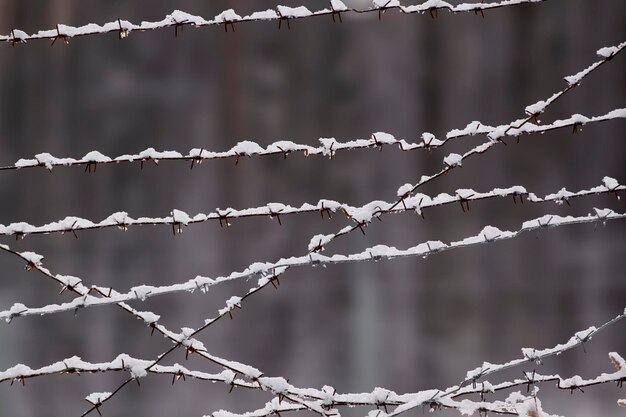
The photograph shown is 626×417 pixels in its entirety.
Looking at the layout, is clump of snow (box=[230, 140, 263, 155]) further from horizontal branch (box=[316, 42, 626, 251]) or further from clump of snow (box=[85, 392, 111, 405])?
clump of snow (box=[85, 392, 111, 405])

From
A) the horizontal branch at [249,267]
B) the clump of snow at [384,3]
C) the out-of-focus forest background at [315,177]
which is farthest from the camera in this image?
the out-of-focus forest background at [315,177]

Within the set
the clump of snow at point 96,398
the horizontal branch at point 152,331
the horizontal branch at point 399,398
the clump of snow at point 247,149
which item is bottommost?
the clump of snow at point 96,398

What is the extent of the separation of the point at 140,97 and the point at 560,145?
1723 millimetres

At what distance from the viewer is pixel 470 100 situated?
243 centimetres

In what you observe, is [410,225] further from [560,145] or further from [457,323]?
[560,145]

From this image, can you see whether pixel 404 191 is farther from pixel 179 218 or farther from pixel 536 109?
pixel 179 218

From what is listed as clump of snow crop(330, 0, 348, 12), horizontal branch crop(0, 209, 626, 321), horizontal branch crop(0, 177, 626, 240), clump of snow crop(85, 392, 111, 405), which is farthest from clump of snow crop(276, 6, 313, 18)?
clump of snow crop(85, 392, 111, 405)

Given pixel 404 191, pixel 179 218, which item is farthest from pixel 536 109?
pixel 179 218

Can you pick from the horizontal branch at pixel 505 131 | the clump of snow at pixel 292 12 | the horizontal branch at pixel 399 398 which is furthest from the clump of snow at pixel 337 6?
the horizontal branch at pixel 399 398

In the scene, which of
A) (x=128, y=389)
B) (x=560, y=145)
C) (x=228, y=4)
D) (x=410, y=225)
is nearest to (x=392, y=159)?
(x=410, y=225)

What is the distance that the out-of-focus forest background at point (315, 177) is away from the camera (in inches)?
94.6

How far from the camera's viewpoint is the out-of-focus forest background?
2402 millimetres

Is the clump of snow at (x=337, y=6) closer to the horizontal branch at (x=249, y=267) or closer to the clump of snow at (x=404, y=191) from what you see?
the clump of snow at (x=404, y=191)

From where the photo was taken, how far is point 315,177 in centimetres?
246
